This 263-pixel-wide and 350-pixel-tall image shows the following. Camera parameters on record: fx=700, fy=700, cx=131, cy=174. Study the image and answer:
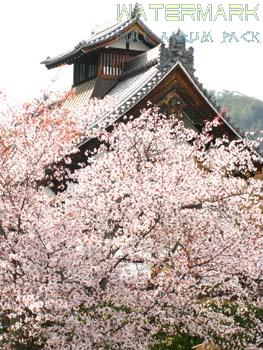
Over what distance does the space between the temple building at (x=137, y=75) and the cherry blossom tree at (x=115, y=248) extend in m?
3.67

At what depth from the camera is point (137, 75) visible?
2589 cm

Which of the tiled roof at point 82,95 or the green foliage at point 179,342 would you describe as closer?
the green foliage at point 179,342

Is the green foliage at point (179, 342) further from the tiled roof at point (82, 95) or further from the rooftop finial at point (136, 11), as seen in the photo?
the rooftop finial at point (136, 11)

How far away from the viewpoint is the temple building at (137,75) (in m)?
21.2

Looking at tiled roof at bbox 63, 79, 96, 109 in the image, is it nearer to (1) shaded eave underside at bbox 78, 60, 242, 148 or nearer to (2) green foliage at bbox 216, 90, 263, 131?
(1) shaded eave underside at bbox 78, 60, 242, 148

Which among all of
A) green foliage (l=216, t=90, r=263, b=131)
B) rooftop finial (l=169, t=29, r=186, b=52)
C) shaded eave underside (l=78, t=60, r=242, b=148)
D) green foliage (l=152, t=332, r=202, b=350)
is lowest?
green foliage (l=152, t=332, r=202, b=350)

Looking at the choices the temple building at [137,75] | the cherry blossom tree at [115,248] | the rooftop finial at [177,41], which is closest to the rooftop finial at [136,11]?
the temple building at [137,75]

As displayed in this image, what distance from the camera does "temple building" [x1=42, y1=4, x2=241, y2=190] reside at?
2119 centimetres

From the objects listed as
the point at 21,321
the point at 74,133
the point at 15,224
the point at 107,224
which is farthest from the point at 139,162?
the point at 21,321

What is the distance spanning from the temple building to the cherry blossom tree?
3.67 metres

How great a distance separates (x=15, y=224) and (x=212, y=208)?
3271 mm

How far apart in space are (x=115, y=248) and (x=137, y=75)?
15987 millimetres

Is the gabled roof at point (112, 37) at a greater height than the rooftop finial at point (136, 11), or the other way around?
the rooftop finial at point (136, 11)

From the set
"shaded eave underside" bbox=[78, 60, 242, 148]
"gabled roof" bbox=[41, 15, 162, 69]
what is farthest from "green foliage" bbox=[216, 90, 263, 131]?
"shaded eave underside" bbox=[78, 60, 242, 148]
